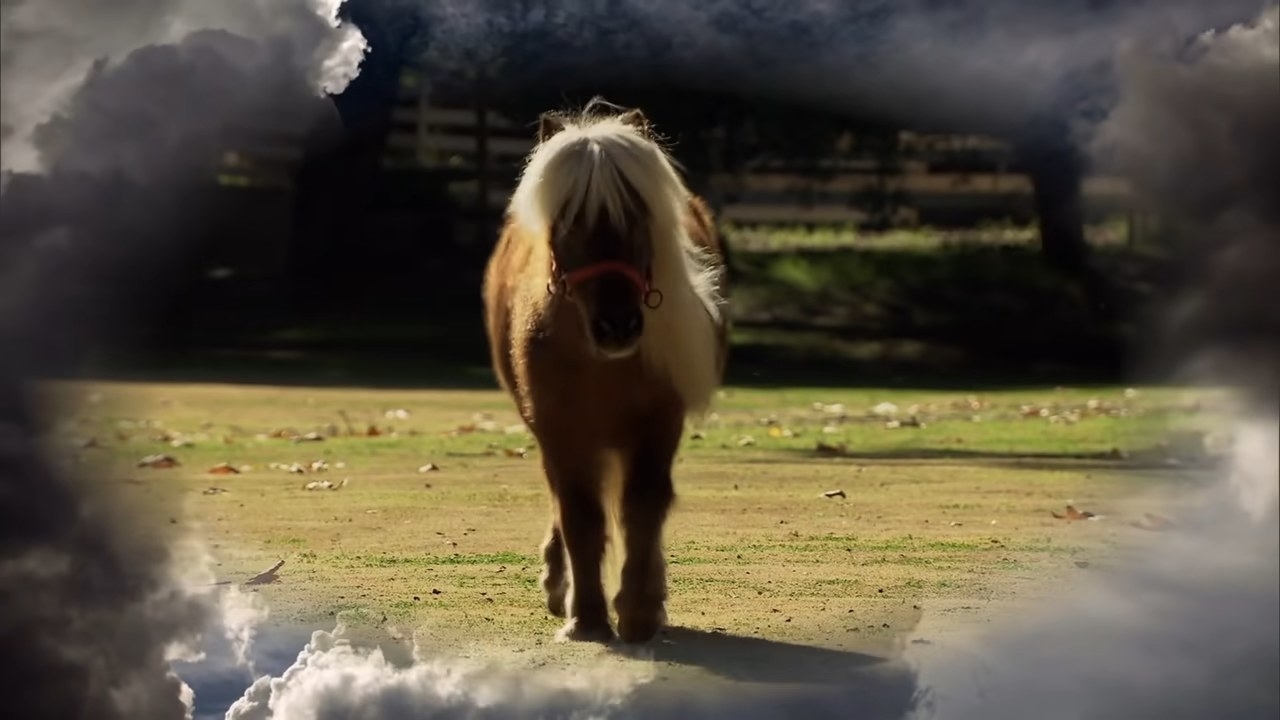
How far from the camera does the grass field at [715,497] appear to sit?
6.46 m

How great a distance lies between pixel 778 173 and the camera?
16.3 meters

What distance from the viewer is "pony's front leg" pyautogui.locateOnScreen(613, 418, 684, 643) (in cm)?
607

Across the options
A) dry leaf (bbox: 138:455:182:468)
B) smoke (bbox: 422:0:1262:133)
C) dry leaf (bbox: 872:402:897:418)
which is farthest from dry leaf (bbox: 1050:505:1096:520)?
dry leaf (bbox: 872:402:897:418)

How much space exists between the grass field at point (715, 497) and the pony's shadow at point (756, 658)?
4.4 inches

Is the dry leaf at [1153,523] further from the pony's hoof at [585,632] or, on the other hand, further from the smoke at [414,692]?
the smoke at [414,692]

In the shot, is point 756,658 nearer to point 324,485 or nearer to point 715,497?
point 715,497

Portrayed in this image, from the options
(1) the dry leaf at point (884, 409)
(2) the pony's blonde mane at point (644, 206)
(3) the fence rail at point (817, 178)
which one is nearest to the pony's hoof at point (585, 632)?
(2) the pony's blonde mane at point (644, 206)

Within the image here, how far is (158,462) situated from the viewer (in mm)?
10336

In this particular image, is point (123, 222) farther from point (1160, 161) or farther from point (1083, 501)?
point (1083, 501)

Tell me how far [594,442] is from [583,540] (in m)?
0.34

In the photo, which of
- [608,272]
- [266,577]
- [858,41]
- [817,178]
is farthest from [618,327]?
[817,178]

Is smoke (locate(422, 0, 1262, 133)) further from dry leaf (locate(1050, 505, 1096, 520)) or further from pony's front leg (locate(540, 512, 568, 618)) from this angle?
dry leaf (locate(1050, 505, 1096, 520))

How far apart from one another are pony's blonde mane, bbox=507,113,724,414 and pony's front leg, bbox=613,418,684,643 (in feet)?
0.61

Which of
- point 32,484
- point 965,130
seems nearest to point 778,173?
point 965,130
